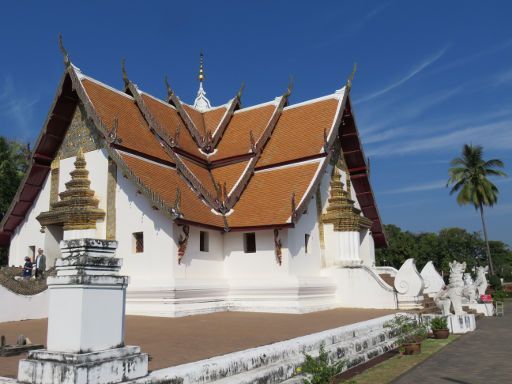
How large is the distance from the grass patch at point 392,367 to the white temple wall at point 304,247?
483cm

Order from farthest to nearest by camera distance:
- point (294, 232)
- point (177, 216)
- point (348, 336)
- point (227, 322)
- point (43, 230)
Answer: point (43, 230), point (294, 232), point (177, 216), point (227, 322), point (348, 336)

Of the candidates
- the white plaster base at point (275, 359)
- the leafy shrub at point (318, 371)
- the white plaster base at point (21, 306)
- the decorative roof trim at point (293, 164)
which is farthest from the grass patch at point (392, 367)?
the white plaster base at point (21, 306)

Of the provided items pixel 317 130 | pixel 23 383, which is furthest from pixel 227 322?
pixel 317 130

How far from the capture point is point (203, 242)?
43.8ft

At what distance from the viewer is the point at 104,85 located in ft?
48.8

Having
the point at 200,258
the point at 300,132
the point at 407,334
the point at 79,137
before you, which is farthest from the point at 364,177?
the point at 407,334

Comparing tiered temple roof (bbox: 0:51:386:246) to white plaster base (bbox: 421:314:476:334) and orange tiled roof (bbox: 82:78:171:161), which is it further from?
white plaster base (bbox: 421:314:476:334)

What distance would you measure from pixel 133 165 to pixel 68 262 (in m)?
8.90

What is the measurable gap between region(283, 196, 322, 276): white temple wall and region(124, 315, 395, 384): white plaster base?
201 inches

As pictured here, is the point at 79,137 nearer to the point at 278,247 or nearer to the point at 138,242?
the point at 138,242

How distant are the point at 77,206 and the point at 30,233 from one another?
286 cm

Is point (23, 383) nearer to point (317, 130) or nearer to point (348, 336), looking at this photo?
point (348, 336)

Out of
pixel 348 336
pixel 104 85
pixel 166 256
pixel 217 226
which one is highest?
pixel 104 85

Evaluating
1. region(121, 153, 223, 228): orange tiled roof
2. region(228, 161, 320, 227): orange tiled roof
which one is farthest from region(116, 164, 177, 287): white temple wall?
region(228, 161, 320, 227): orange tiled roof
